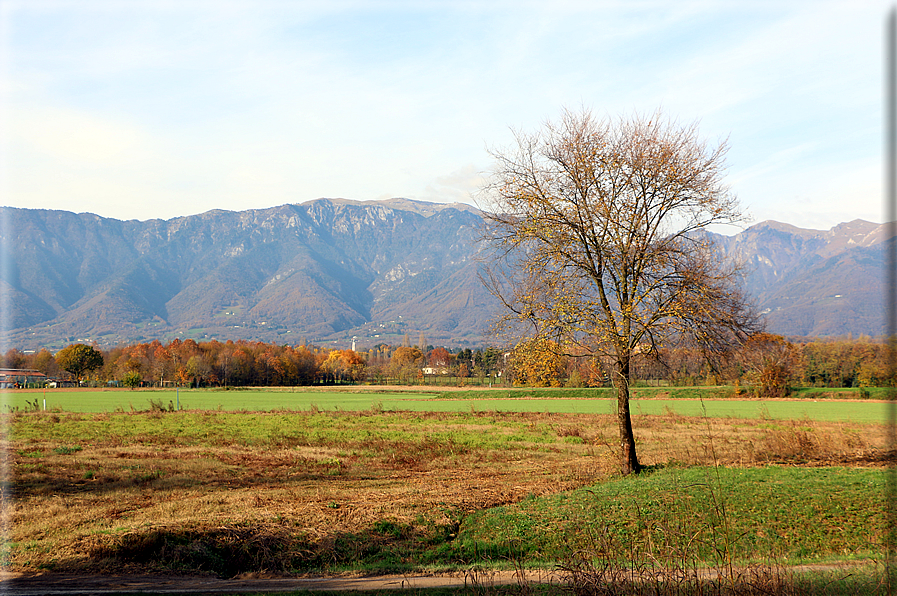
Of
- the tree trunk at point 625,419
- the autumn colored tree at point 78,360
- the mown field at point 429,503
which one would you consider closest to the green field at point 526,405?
the mown field at point 429,503

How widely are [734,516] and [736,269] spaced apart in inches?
351

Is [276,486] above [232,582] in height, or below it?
below

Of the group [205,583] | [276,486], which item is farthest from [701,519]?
[276,486]

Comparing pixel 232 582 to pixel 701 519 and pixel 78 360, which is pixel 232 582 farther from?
pixel 78 360

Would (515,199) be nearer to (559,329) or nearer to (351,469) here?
(559,329)

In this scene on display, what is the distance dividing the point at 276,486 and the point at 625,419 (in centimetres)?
1304

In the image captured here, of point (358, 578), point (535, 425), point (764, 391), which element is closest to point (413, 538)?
point (358, 578)

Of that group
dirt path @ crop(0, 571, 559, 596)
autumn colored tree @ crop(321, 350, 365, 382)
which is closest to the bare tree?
dirt path @ crop(0, 571, 559, 596)

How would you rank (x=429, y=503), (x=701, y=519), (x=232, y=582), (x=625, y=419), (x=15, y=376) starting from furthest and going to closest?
(x=15, y=376), (x=625, y=419), (x=429, y=503), (x=701, y=519), (x=232, y=582)

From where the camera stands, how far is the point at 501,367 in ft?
87.9

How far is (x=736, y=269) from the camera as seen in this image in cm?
1970

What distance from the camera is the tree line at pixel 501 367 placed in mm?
20344

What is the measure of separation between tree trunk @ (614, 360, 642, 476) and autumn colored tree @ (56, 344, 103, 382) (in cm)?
13683

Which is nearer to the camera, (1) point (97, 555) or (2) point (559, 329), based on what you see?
(1) point (97, 555)
